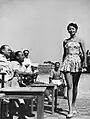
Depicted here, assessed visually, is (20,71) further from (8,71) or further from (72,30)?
(72,30)

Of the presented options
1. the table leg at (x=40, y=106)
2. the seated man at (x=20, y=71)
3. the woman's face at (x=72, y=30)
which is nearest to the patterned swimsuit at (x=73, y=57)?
the woman's face at (x=72, y=30)

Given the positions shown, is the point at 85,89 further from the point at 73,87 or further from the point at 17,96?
the point at 17,96

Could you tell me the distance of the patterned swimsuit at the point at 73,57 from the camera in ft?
14.3

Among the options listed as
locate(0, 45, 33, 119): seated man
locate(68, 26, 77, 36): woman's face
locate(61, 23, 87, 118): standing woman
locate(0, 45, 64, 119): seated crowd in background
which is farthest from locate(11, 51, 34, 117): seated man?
locate(68, 26, 77, 36): woman's face

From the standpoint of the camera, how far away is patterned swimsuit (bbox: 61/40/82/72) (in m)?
4.37

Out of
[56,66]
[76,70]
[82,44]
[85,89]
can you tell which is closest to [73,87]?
[76,70]

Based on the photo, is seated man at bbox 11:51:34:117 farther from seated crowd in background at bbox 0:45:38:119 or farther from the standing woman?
the standing woman

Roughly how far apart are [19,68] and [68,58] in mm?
1252

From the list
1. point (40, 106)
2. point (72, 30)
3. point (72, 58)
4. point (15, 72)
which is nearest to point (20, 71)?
point (15, 72)

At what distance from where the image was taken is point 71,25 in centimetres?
442

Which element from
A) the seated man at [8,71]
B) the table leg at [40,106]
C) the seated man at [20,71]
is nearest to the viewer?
the table leg at [40,106]

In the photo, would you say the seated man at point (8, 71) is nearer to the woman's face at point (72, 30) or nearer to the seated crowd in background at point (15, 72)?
the seated crowd in background at point (15, 72)

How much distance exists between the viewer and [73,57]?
4.39m

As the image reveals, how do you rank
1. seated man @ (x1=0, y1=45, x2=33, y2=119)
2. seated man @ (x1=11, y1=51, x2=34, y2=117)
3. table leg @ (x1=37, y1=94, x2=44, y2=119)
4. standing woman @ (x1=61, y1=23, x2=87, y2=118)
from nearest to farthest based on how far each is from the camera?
table leg @ (x1=37, y1=94, x2=44, y2=119)
seated man @ (x1=0, y1=45, x2=33, y2=119)
standing woman @ (x1=61, y1=23, x2=87, y2=118)
seated man @ (x1=11, y1=51, x2=34, y2=117)
